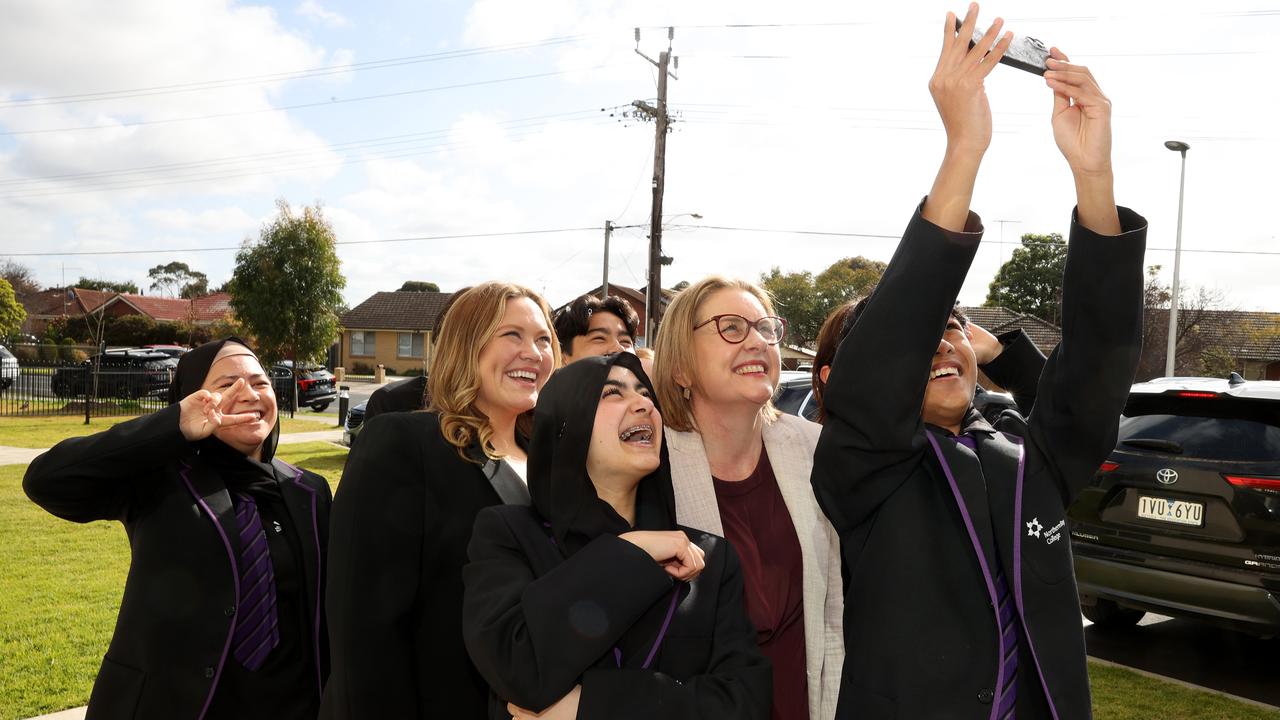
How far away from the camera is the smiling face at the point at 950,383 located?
6.73 ft

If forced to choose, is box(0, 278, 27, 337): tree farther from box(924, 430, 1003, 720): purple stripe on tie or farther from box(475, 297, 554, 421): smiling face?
box(924, 430, 1003, 720): purple stripe on tie

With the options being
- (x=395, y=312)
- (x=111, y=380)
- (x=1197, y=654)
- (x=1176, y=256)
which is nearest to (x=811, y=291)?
(x=395, y=312)

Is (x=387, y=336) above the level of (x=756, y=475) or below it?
below

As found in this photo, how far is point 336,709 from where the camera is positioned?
7.10ft

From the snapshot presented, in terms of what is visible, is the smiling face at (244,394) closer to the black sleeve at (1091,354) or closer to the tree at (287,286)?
the black sleeve at (1091,354)

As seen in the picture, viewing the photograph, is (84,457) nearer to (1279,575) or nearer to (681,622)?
(681,622)

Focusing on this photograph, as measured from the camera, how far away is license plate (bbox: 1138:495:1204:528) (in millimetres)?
5016

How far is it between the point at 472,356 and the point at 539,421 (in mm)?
611

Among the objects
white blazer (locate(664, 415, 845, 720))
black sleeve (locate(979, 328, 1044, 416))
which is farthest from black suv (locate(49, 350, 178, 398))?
black sleeve (locate(979, 328, 1044, 416))

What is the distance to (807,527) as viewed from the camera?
7.48 ft

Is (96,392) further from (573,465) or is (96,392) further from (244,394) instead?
(573,465)

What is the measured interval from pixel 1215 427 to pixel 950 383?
13.3ft

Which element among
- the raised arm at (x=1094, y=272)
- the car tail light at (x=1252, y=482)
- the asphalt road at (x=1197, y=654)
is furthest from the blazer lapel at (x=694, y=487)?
the asphalt road at (x=1197, y=654)

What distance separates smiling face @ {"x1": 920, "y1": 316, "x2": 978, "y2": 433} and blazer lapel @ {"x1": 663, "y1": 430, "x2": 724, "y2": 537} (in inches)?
22.5
